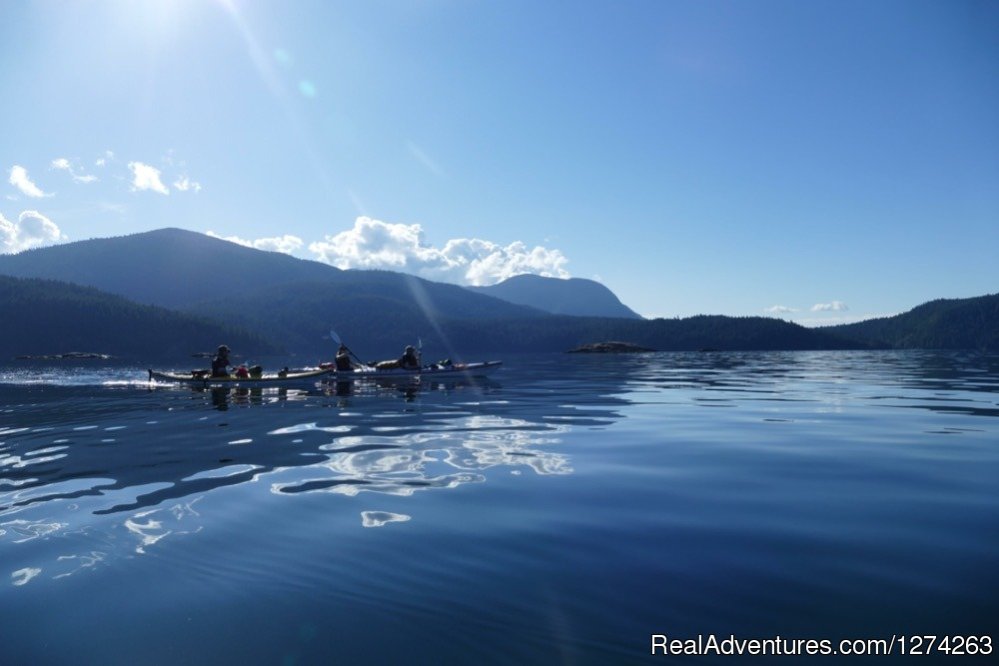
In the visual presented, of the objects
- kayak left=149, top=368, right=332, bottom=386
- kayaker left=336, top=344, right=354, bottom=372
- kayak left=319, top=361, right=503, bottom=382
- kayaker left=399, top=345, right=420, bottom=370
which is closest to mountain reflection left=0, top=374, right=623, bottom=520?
kayak left=149, top=368, right=332, bottom=386

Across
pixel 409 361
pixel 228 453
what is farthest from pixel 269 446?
pixel 409 361

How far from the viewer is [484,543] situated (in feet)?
25.3

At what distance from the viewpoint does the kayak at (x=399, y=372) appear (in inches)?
1704

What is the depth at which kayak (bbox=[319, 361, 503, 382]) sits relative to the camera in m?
43.3

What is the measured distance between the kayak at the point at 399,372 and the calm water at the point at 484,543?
25222mm

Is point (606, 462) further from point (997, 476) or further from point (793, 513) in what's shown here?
point (997, 476)

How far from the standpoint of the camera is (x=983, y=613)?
556cm

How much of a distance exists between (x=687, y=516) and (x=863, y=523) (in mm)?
2535

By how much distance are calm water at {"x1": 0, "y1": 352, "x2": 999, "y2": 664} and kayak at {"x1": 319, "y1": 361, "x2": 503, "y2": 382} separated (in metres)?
25.2

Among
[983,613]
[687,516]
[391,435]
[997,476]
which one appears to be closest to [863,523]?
[687,516]

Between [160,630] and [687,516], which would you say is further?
[687,516]

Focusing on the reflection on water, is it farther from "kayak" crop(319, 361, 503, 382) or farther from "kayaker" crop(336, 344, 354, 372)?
"kayaker" crop(336, 344, 354, 372)

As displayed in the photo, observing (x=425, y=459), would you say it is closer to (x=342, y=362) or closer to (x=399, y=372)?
(x=399, y=372)

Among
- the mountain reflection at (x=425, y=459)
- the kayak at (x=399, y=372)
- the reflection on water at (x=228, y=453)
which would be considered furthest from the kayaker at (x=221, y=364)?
the mountain reflection at (x=425, y=459)
